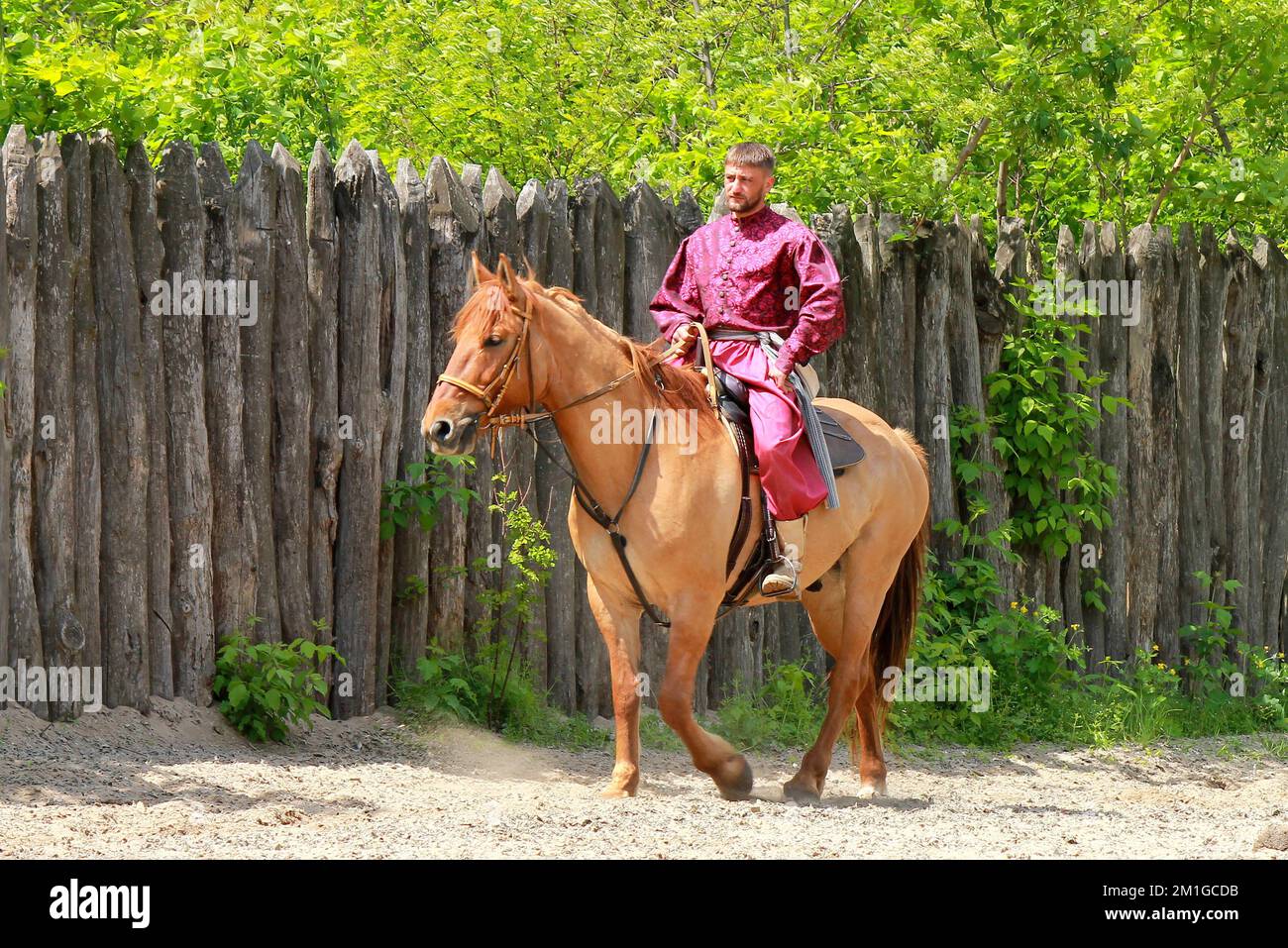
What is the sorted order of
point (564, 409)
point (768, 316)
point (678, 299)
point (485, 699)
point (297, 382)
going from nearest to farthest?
point (564, 409) → point (768, 316) → point (678, 299) → point (297, 382) → point (485, 699)

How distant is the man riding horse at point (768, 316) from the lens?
6637 mm

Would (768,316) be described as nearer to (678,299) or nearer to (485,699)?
(678,299)

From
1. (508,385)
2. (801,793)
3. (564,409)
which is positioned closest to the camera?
(508,385)

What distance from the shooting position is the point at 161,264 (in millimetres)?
6988

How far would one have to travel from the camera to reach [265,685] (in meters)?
7.11

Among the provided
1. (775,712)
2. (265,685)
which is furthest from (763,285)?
(265,685)

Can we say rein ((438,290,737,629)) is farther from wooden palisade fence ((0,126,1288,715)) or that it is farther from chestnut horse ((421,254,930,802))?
wooden palisade fence ((0,126,1288,715))

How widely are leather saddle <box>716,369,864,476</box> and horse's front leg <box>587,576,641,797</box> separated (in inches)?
38.3

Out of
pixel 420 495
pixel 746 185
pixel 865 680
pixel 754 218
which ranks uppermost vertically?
pixel 746 185

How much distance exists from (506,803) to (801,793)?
141 cm

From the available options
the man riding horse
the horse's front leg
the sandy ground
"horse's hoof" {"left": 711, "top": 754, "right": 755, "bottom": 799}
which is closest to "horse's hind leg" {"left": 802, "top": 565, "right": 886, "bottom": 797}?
the sandy ground

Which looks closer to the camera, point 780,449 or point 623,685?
point 623,685

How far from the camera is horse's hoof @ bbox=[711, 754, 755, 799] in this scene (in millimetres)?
6449

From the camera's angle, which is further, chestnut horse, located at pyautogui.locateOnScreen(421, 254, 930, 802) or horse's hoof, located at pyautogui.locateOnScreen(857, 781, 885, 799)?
horse's hoof, located at pyautogui.locateOnScreen(857, 781, 885, 799)
